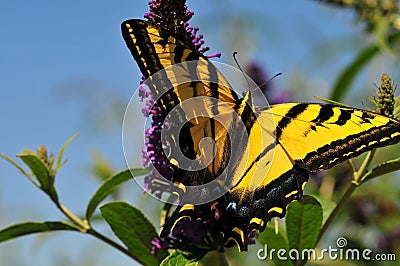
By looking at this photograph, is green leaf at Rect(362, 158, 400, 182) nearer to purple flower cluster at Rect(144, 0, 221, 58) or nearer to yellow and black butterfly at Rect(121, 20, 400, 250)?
yellow and black butterfly at Rect(121, 20, 400, 250)

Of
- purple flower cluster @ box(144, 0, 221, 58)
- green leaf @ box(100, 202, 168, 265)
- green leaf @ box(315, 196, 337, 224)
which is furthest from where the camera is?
green leaf @ box(315, 196, 337, 224)

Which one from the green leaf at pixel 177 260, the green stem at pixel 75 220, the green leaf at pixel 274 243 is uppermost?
the green stem at pixel 75 220

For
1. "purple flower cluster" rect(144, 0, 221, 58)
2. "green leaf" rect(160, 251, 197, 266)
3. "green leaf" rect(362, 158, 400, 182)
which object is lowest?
"green leaf" rect(160, 251, 197, 266)

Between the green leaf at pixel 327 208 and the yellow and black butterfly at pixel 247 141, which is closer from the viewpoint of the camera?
the yellow and black butterfly at pixel 247 141

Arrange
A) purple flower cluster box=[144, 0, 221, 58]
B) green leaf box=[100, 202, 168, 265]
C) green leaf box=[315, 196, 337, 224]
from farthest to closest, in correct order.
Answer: green leaf box=[315, 196, 337, 224]
green leaf box=[100, 202, 168, 265]
purple flower cluster box=[144, 0, 221, 58]

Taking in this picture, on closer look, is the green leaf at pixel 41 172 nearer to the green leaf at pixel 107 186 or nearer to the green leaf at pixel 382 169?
the green leaf at pixel 107 186

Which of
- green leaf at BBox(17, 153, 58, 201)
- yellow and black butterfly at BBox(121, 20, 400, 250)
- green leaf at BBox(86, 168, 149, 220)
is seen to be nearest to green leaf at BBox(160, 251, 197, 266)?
yellow and black butterfly at BBox(121, 20, 400, 250)

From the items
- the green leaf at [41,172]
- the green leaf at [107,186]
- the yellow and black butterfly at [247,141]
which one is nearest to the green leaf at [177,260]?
the yellow and black butterfly at [247,141]
